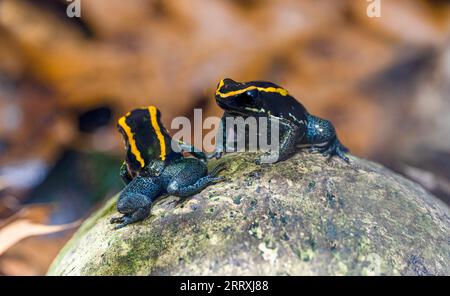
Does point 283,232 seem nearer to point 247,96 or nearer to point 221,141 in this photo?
point 247,96

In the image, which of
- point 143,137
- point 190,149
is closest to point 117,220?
point 143,137

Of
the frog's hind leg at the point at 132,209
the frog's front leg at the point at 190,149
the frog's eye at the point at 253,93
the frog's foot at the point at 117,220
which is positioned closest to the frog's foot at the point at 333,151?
the frog's eye at the point at 253,93

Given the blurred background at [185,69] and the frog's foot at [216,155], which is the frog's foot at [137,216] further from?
the blurred background at [185,69]

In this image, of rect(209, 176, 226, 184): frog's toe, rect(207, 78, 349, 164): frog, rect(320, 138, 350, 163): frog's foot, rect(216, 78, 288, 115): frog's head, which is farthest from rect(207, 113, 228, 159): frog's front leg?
rect(320, 138, 350, 163): frog's foot

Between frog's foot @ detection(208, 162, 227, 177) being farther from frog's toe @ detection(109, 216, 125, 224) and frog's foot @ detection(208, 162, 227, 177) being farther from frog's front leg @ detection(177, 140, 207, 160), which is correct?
frog's toe @ detection(109, 216, 125, 224)

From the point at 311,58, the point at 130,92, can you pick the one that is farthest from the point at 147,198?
the point at 311,58
